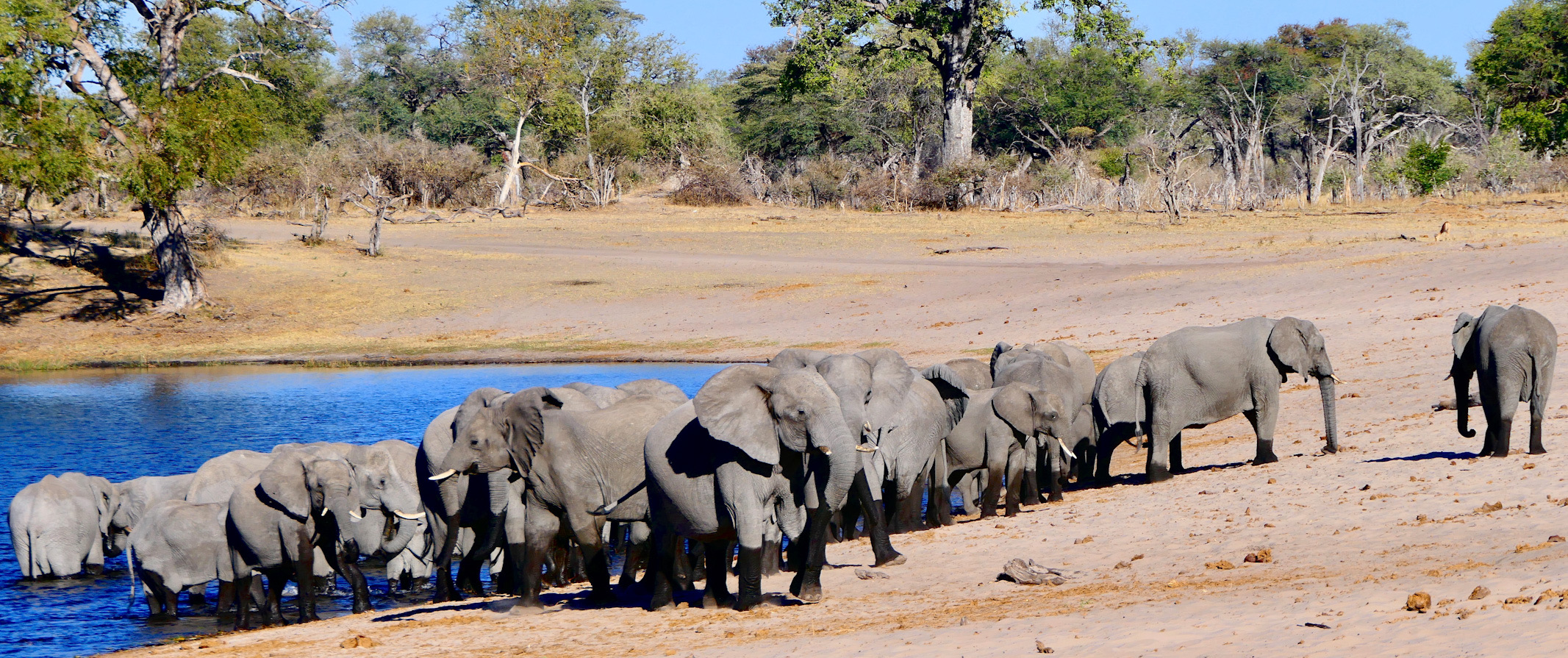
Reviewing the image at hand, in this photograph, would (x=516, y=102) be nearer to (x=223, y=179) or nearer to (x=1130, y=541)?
(x=223, y=179)

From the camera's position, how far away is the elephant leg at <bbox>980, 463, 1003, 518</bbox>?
510 inches

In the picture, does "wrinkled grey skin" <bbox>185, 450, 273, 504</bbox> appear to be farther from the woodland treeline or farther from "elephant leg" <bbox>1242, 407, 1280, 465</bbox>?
the woodland treeline

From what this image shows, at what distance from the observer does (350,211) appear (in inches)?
2103

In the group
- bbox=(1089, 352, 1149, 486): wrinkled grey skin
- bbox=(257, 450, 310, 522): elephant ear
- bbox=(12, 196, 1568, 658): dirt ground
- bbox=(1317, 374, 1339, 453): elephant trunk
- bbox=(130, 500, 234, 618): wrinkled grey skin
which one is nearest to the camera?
bbox=(12, 196, 1568, 658): dirt ground

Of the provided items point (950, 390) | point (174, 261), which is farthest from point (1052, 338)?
point (174, 261)

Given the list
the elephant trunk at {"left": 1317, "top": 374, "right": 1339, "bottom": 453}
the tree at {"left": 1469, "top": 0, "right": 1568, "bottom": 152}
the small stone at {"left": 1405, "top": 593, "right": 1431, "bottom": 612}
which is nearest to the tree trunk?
the elephant trunk at {"left": 1317, "top": 374, "right": 1339, "bottom": 453}

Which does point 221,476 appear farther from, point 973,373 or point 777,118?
point 777,118

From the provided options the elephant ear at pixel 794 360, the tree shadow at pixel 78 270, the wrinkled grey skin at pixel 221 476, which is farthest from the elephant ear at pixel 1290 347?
the tree shadow at pixel 78 270

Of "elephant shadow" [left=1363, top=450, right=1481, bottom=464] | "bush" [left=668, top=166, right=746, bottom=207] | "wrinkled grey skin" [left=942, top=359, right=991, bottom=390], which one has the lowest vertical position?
"elephant shadow" [left=1363, top=450, right=1481, bottom=464]

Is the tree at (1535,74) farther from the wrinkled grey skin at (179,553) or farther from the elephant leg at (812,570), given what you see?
the wrinkled grey skin at (179,553)

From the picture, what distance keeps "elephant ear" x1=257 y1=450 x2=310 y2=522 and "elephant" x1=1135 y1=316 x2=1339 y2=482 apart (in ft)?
25.2

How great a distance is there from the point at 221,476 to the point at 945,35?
45310 mm

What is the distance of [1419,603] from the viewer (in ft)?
22.2

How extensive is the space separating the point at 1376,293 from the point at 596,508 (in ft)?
66.0
